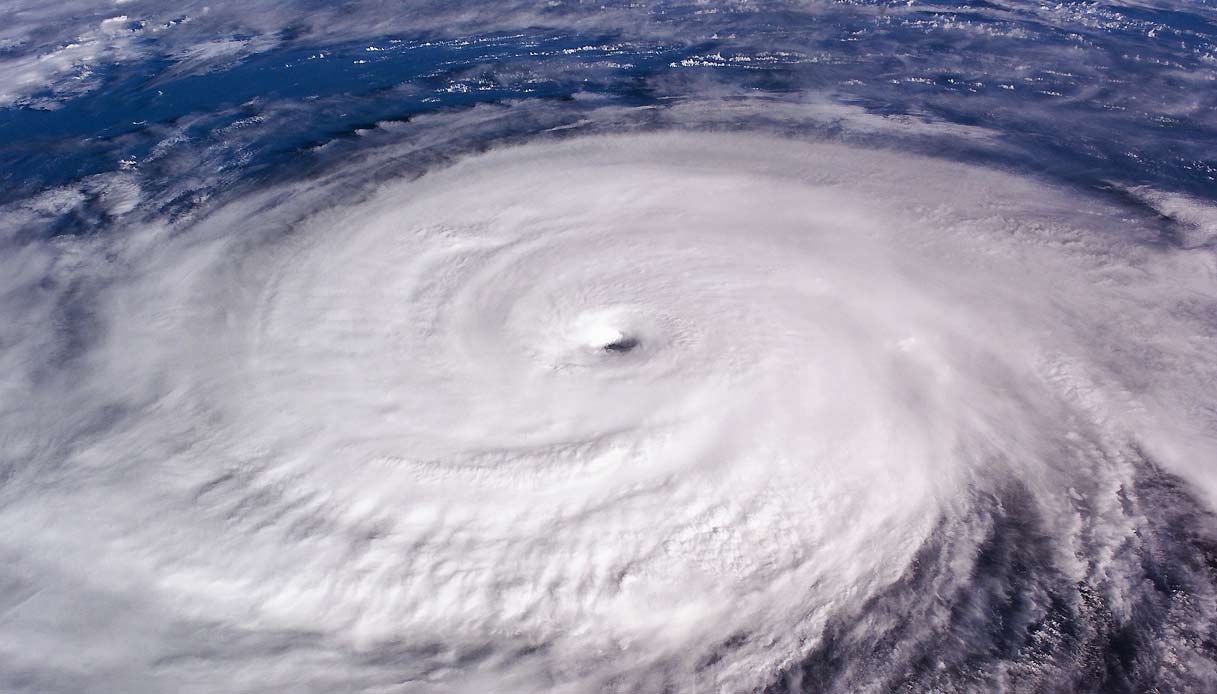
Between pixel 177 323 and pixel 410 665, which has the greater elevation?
pixel 177 323

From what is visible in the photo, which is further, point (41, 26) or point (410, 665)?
point (41, 26)

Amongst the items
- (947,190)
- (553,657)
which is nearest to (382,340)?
(553,657)

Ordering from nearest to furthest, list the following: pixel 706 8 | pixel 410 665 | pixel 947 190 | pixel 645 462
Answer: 1. pixel 410 665
2. pixel 645 462
3. pixel 947 190
4. pixel 706 8

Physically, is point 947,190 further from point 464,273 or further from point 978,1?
point 978,1

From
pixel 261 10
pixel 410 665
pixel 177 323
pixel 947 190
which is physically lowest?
pixel 410 665

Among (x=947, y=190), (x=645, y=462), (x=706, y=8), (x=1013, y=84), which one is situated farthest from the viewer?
(x=706, y=8)

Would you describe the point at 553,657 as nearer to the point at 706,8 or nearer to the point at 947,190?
the point at 947,190
